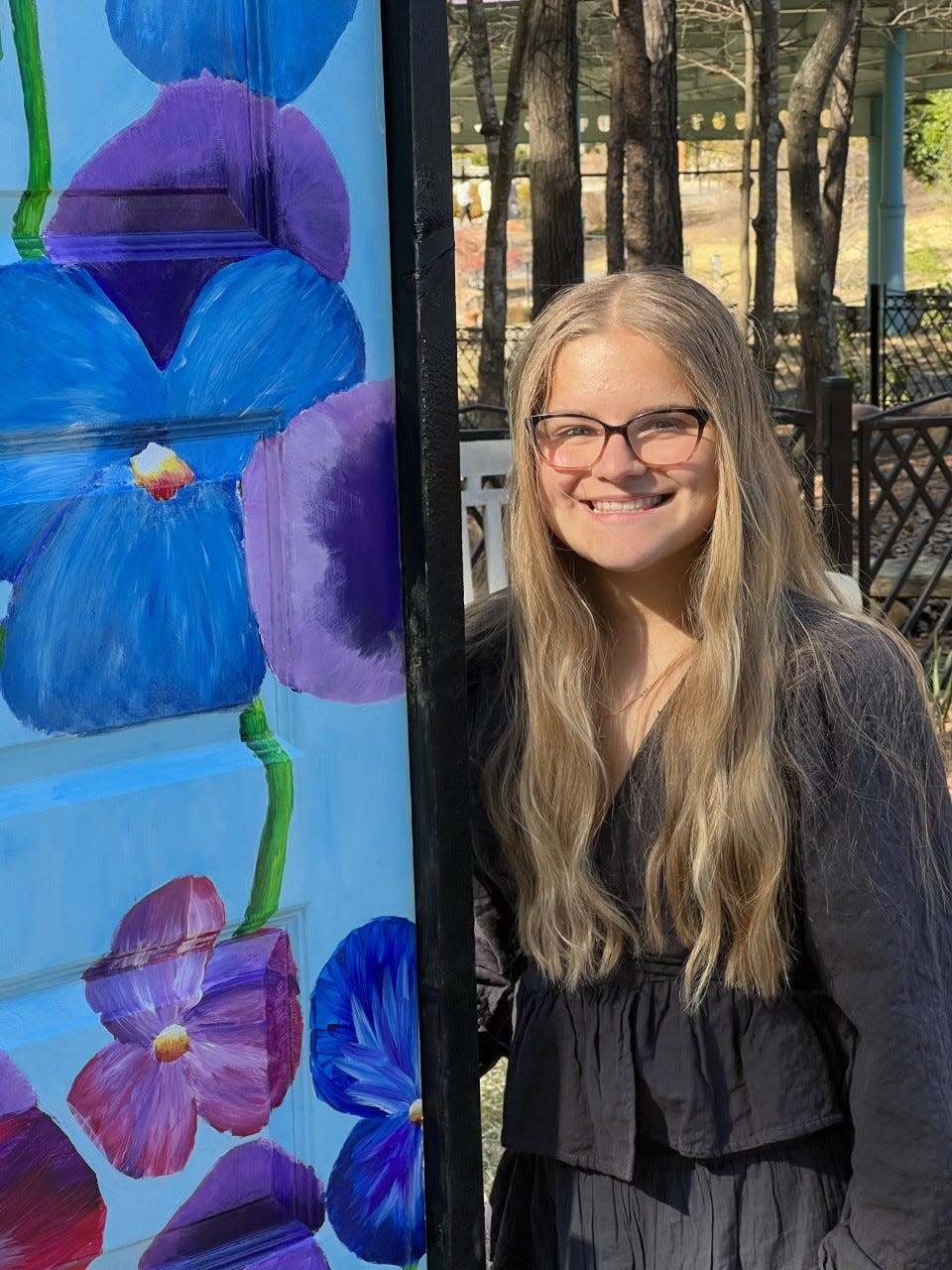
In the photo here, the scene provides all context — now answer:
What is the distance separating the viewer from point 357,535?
5.04 ft

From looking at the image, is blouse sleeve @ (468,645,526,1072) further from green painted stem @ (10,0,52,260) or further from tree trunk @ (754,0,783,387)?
tree trunk @ (754,0,783,387)

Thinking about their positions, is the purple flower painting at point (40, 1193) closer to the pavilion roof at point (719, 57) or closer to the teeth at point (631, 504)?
the teeth at point (631, 504)

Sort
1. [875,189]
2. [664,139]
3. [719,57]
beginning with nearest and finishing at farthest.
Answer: [664,139] < [719,57] < [875,189]

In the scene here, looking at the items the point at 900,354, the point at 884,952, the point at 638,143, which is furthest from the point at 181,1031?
the point at 900,354

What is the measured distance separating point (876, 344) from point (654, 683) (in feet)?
48.7

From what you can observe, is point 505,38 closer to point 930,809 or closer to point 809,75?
point 809,75

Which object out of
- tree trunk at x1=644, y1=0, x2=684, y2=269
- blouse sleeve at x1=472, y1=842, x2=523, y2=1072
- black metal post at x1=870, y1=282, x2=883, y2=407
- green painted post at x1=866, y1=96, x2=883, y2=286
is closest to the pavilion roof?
green painted post at x1=866, y1=96, x2=883, y2=286

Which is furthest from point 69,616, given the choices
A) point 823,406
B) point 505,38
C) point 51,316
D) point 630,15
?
point 505,38

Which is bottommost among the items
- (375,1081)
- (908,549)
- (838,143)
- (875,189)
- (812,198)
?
(908,549)

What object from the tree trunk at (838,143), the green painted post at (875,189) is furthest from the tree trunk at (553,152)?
the green painted post at (875,189)

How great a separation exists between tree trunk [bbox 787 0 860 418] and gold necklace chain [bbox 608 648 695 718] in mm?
7955

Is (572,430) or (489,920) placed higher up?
(572,430)

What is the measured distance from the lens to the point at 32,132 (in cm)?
129

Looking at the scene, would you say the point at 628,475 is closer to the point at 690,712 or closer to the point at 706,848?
the point at 690,712
